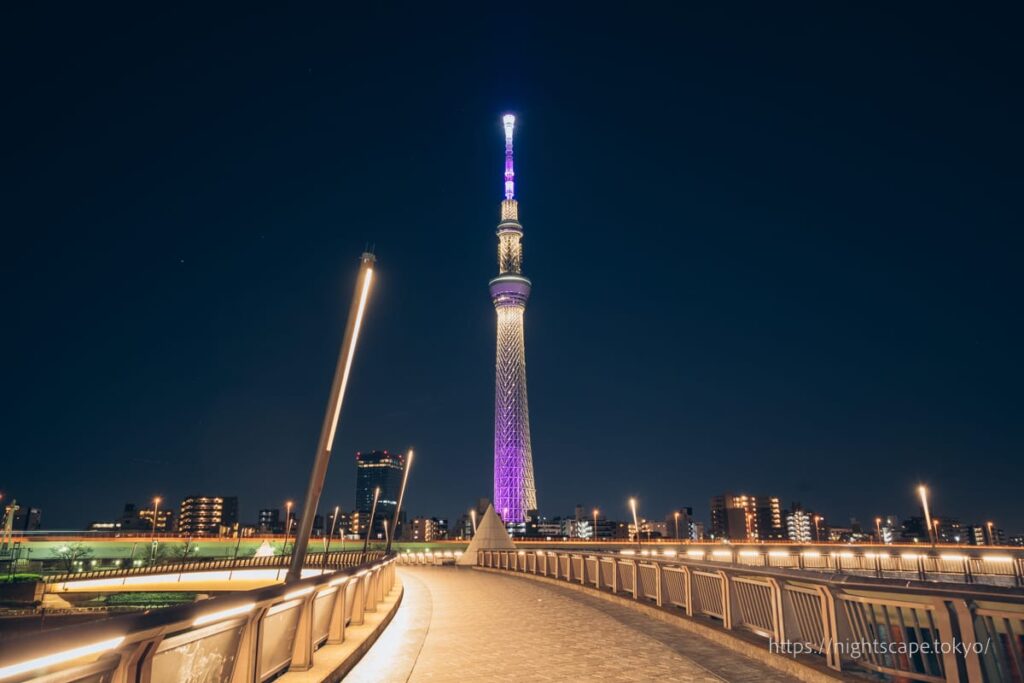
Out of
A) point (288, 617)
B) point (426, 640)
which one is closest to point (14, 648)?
point (288, 617)

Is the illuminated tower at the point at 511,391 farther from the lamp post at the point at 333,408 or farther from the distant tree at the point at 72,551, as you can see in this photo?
the lamp post at the point at 333,408

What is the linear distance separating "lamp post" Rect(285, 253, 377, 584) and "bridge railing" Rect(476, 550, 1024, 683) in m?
6.31

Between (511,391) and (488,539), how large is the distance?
319 feet

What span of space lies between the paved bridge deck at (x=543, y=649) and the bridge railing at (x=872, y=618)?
2.28 ft

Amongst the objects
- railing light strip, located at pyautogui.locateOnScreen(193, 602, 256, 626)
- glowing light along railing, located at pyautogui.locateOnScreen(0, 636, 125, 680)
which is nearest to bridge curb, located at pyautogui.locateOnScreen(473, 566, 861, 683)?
railing light strip, located at pyautogui.locateOnScreen(193, 602, 256, 626)

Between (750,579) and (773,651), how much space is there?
4.96ft

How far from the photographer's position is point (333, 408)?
31.3 ft

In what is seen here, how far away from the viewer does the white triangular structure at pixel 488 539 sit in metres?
50.9

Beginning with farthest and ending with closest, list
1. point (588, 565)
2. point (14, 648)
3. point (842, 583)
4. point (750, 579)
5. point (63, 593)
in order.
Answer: point (63, 593)
point (588, 565)
point (750, 579)
point (842, 583)
point (14, 648)

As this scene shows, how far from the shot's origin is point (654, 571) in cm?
1614

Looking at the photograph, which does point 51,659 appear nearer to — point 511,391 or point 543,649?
point 543,649

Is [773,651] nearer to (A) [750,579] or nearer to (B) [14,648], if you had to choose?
(A) [750,579]

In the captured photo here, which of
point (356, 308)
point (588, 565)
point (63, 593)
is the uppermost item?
point (356, 308)

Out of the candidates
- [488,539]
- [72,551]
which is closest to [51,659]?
[488,539]
